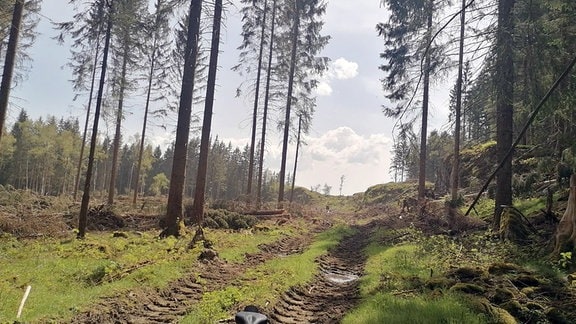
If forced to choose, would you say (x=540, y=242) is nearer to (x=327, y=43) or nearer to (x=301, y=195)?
(x=327, y=43)

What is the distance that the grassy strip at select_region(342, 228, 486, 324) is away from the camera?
5.36 meters

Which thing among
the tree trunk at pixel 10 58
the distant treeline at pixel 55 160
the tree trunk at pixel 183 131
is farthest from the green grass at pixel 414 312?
the distant treeline at pixel 55 160

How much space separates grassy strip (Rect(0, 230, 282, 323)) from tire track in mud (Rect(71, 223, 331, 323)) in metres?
0.24

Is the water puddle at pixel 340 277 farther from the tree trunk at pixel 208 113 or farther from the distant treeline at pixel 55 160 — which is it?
the distant treeline at pixel 55 160

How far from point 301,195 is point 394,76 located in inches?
2974

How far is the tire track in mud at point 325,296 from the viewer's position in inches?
261

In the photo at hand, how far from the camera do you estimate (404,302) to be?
6.24 m

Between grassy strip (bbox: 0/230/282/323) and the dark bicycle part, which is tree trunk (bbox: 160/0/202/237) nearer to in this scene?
grassy strip (bbox: 0/230/282/323)

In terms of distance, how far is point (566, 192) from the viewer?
1103cm

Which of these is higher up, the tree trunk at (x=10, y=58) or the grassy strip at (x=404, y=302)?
the tree trunk at (x=10, y=58)

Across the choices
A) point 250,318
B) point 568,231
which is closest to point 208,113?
point 568,231

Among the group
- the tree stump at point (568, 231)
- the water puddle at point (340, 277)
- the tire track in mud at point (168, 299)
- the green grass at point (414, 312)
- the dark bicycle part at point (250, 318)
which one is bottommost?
the tire track in mud at point (168, 299)

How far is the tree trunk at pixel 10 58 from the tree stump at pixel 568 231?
18.5m

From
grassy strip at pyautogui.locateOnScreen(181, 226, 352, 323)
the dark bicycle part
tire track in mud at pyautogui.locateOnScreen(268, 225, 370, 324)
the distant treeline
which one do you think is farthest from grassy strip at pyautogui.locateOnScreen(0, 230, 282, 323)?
the distant treeline
